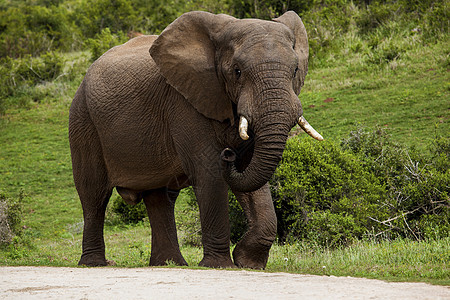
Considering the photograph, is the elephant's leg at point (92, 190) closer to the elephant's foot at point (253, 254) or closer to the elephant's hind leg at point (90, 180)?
the elephant's hind leg at point (90, 180)

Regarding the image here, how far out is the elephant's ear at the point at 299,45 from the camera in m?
7.30

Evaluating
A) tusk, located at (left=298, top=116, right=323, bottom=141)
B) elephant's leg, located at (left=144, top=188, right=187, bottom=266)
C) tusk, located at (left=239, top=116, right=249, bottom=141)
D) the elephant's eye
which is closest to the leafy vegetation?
elephant's leg, located at (left=144, top=188, right=187, bottom=266)

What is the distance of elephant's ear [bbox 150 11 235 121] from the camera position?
24.5 ft

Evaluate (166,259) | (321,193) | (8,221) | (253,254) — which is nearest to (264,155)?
(253,254)

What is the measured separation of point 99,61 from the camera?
949 centimetres

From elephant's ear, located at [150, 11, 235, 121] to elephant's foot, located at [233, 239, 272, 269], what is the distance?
1360 mm

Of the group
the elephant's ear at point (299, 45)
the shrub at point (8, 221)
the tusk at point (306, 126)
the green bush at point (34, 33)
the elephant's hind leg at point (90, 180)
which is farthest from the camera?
the green bush at point (34, 33)

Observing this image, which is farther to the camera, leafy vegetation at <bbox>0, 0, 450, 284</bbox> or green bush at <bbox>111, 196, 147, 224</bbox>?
green bush at <bbox>111, 196, 147, 224</bbox>

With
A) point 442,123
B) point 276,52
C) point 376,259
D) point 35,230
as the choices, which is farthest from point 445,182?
point 35,230

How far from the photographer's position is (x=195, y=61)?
7.67 meters

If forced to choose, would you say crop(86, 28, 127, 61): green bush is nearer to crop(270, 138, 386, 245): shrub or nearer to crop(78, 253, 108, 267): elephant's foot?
crop(270, 138, 386, 245): shrub

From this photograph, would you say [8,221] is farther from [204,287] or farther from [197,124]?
[204,287]

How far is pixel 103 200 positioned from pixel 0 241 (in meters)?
4.30

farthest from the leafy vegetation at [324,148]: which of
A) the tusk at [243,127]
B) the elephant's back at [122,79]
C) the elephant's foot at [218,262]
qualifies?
the elephant's back at [122,79]
